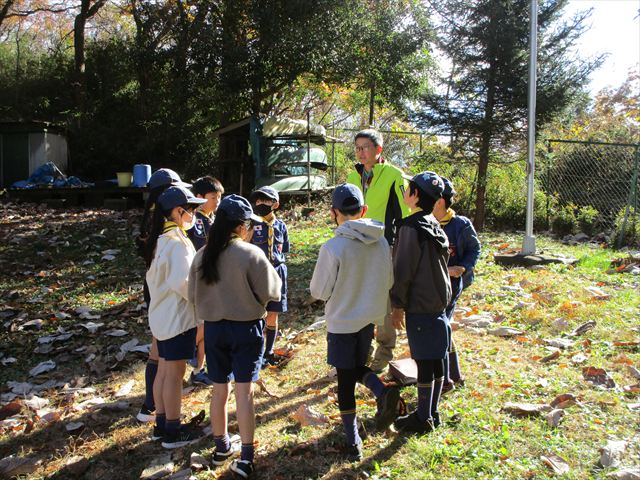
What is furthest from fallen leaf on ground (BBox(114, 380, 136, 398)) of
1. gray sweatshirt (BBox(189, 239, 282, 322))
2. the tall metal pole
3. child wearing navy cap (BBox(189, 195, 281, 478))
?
the tall metal pole

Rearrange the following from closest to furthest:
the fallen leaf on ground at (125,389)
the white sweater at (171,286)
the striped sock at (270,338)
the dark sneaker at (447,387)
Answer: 1. the white sweater at (171,286)
2. the dark sneaker at (447,387)
3. the fallen leaf on ground at (125,389)
4. the striped sock at (270,338)

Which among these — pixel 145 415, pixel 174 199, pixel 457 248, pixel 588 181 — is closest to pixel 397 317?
pixel 457 248

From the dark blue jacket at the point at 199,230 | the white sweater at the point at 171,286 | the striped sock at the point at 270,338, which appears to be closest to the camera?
Result: the white sweater at the point at 171,286

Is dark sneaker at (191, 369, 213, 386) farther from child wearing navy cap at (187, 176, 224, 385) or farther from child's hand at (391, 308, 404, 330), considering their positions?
child's hand at (391, 308, 404, 330)

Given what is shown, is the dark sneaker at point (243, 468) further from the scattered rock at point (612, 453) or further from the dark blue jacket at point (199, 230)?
the scattered rock at point (612, 453)

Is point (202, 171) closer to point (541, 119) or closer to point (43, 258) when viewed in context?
point (43, 258)

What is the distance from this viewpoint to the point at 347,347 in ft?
11.4

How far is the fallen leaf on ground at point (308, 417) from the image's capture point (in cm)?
402

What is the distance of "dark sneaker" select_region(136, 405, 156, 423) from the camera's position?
4340 mm

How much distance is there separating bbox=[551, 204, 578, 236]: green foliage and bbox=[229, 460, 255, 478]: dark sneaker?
10.8 m

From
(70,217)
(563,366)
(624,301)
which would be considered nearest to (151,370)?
(563,366)

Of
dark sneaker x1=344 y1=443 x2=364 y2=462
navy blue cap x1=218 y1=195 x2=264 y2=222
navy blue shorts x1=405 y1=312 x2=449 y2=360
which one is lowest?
dark sneaker x1=344 y1=443 x2=364 y2=462

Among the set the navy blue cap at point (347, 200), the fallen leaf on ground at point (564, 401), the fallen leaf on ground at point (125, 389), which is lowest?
the fallen leaf on ground at point (125, 389)

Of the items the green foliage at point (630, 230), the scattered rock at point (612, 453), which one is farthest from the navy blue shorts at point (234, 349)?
the green foliage at point (630, 230)
